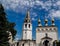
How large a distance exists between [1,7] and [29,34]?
4095cm

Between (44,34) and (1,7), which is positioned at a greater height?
(1,7)

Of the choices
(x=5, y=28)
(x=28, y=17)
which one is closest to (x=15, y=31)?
(x=5, y=28)

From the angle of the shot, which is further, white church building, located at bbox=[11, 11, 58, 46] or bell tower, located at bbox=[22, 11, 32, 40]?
bell tower, located at bbox=[22, 11, 32, 40]

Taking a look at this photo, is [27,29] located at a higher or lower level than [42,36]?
higher

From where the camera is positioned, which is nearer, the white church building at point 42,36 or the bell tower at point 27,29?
the white church building at point 42,36

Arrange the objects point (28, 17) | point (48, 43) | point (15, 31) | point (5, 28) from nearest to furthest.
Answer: point (5, 28) → point (15, 31) → point (48, 43) → point (28, 17)

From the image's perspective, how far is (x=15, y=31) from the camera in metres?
33.5

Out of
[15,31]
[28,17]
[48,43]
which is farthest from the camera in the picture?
[28,17]

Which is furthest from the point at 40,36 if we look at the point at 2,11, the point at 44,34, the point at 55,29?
the point at 2,11

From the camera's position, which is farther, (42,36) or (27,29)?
(27,29)

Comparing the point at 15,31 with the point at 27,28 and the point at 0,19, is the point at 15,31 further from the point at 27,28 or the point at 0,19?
the point at 27,28

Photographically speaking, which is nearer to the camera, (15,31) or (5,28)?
(5,28)

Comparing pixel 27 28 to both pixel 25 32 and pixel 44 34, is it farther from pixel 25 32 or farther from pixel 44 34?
pixel 44 34

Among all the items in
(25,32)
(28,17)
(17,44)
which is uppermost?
(28,17)
